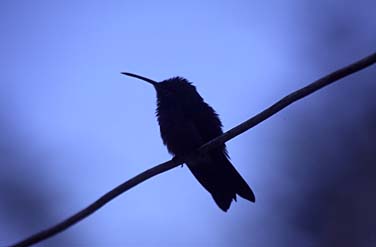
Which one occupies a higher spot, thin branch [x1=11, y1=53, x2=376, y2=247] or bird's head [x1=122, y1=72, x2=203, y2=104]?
bird's head [x1=122, y1=72, x2=203, y2=104]

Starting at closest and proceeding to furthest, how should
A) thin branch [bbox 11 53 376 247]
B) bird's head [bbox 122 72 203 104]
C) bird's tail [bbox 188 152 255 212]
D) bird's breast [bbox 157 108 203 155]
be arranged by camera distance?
thin branch [bbox 11 53 376 247] → bird's tail [bbox 188 152 255 212] → bird's breast [bbox 157 108 203 155] → bird's head [bbox 122 72 203 104]

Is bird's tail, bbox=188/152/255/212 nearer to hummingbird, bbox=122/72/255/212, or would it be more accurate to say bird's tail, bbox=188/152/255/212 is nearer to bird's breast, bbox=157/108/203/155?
hummingbird, bbox=122/72/255/212

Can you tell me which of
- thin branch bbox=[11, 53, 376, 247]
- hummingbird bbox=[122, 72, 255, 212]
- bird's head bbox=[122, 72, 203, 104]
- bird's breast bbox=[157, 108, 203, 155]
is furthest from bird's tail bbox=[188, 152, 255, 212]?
thin branch bbox=[11, 53, 376, 247]

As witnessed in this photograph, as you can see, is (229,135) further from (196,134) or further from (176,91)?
(176,91)

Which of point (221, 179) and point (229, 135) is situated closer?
point (229, 135)

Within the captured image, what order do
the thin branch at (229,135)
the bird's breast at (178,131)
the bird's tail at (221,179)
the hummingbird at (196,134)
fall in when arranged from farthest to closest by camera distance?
the bird's breast at (178,131) < the hummingbird at (196,134) < the bird's tail at (221,179) < the thin branch at (229,135)

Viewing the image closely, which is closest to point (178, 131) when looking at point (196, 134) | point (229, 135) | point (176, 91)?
point (196, 134)

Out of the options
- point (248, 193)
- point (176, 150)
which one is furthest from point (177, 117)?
point (248, 193)

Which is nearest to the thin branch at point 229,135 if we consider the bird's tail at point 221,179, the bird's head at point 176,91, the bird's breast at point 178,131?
the bird's tail at point 221,179

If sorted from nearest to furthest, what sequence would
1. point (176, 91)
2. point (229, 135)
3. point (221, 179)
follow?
point (229, 135)
point (221, 179)
point (176, 91)

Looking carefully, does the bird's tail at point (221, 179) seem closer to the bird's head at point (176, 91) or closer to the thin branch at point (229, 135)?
the bird's head at point (176, 91)
